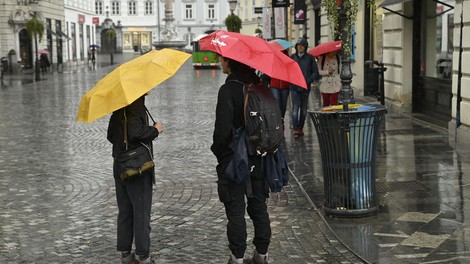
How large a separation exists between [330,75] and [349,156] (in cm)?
715

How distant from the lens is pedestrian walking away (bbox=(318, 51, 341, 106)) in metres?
14.6

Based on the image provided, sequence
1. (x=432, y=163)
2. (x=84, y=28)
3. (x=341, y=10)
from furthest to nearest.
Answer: (x=84, y=28) < (x=432, y=163) < (x=341, y=10)

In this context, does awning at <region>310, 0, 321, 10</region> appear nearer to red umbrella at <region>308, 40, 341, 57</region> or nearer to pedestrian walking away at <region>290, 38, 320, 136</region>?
red umbrella at <region>308, 40, 341, 57</region>

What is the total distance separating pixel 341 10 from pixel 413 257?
11.3 ft

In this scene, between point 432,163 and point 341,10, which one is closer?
point 341,10

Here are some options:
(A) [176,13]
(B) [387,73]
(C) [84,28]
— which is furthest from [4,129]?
(A) [176,13]

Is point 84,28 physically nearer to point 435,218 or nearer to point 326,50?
point 326,50

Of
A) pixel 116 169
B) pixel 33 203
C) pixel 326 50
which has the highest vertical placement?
pixel 326 50

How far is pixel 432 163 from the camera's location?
10.9m

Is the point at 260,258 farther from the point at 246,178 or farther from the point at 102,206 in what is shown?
the point at 102,206

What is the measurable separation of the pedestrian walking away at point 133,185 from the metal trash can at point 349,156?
2185 mm

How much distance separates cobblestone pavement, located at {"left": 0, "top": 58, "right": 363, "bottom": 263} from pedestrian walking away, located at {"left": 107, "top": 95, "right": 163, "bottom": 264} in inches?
15.8

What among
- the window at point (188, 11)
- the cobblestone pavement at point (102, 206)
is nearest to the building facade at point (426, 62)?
the cobblestone pavement at point (102, 206)

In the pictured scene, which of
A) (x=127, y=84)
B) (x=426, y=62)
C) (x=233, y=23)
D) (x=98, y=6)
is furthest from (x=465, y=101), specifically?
(x=98, y=6)
